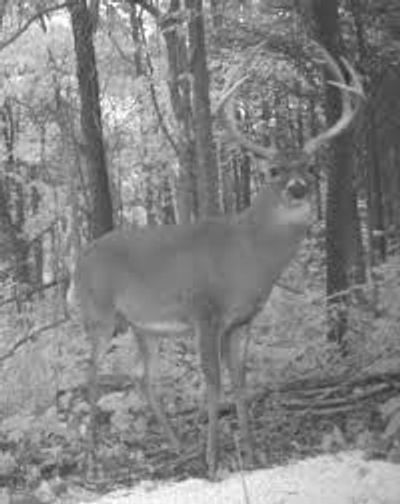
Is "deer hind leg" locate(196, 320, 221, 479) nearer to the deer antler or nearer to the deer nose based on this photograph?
the deer nose

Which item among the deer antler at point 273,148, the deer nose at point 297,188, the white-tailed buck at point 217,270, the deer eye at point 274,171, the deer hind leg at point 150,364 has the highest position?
the deer antler at point 273,148

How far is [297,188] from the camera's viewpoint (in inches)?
242

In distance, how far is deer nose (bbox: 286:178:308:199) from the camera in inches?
242

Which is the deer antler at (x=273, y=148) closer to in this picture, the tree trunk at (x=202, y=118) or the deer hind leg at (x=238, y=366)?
the deer hind leg at (x=238, y=366)

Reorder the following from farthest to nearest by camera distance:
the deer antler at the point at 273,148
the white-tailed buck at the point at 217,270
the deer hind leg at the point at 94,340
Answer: the deer hind leg at the point at 94,340 < the deer antler at the point at 273,148 < the white-tailed buck at the point at 217,270

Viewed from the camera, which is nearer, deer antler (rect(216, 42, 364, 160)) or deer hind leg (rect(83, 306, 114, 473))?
deer antler (rect(216, 42, 364, 160))

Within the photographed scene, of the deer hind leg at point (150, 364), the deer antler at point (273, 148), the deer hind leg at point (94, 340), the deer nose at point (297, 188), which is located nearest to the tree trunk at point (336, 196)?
the deer antler at point (273, 148)

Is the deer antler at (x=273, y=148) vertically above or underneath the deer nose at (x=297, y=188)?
above

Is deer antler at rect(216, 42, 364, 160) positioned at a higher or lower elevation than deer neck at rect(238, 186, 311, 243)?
higher

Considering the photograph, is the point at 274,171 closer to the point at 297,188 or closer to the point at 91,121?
the point at 297,188

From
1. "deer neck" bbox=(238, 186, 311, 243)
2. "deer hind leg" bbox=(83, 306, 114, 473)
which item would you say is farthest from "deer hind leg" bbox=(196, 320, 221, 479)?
"deer hind leg" bbox=(83, 306, 114, 473)

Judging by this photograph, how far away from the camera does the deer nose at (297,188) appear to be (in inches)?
242

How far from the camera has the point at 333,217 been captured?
884 cm

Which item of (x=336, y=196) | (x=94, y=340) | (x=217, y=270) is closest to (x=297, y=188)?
(x=217, y=270)
